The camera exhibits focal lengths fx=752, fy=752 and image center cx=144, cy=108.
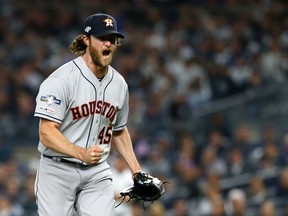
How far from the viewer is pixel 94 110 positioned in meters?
5.11

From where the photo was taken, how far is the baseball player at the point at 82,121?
4906 millimetres

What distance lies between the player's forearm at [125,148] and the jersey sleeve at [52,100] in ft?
2.14

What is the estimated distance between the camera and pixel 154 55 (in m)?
13.2

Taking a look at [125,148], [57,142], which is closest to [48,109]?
[57,142]

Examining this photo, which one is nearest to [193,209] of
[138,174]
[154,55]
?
[154,55]

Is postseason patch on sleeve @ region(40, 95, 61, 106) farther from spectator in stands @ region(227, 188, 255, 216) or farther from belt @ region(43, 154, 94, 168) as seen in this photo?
spectator in stands @ region(227, 188, 255, 216)

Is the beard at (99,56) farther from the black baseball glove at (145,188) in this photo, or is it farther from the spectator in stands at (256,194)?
the spectator in stands at (256,194)

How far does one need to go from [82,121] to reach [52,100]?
31 centimetres

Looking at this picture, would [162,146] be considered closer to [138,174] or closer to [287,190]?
[287,190]

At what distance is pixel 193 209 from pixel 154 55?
3.78 m

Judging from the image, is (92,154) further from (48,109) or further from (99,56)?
(99,56)

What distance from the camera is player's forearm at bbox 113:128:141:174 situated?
5316 mm

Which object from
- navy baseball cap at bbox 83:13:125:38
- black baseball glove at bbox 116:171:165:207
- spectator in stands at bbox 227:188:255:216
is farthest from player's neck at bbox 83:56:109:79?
spectator in stands at bbox 227:188:255:216

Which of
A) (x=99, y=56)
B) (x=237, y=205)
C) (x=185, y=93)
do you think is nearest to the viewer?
(x=99, y=56)
